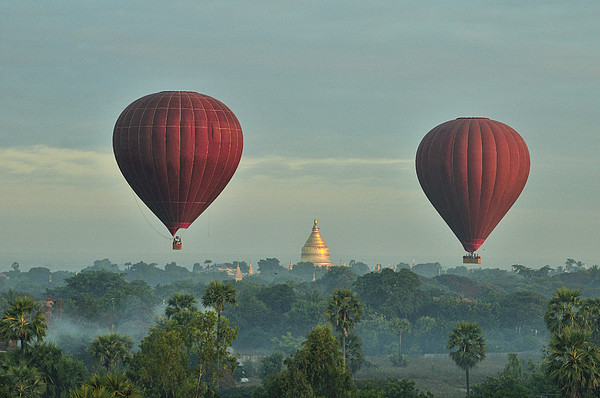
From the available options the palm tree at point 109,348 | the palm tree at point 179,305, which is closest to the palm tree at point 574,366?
the palm tree at point 109,348

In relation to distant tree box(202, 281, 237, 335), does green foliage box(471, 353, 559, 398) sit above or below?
below

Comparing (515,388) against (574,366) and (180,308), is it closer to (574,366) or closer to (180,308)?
(574,366)

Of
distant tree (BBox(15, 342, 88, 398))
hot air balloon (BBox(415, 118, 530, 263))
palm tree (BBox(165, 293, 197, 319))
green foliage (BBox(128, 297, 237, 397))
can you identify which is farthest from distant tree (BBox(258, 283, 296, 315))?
green foliage (BBox(128, 297, 237, 397))

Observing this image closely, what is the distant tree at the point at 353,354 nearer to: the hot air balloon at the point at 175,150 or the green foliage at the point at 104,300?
the hot air balloon at the point at 175,150

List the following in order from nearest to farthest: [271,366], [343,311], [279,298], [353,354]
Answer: [343,311], [353,354], [271,366], [279,298]

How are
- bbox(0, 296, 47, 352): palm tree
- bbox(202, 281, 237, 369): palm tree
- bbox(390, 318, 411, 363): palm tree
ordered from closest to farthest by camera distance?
1. bbox(0, 296, 47, 352): palm tree
2. bbox(202, 281, 237, 369): palm tree
3. bbox(390, 318, 411, 363): palm tree

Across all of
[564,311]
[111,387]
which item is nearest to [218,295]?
[564,311]

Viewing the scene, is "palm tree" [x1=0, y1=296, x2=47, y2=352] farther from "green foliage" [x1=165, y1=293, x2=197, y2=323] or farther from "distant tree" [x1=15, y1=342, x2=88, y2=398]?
"green foliage" [x1=165, y1=293, x2=197, y2=323]
